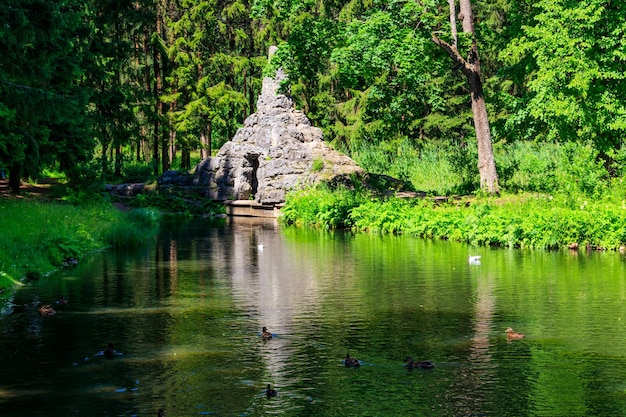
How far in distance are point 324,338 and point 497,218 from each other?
49.8 ft

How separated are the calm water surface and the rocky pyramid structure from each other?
20054 mm

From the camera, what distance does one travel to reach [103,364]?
12.9 metres

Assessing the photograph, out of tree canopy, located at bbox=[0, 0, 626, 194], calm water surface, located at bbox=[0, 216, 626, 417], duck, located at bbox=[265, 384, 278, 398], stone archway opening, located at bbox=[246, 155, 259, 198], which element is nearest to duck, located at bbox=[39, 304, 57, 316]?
calm water surface, located at bbox=[0, 216, 626, 417]

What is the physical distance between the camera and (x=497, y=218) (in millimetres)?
28344

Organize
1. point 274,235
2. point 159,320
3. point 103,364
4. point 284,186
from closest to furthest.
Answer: point 103,364, point 159,320, point 274,235, point 284,186

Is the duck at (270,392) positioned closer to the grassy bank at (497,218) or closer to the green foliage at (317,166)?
the grassy bank at (497,218)

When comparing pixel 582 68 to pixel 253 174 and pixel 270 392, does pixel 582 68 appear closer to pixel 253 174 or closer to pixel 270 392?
pixel 270 392

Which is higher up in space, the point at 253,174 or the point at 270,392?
the point at 253,174

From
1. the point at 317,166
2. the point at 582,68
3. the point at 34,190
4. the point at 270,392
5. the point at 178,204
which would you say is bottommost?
the point at 270,392

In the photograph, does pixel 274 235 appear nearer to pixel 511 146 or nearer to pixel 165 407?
pixel 511 146

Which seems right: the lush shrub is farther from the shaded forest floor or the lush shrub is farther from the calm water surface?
the calm water surface

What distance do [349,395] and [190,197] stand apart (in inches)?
1546

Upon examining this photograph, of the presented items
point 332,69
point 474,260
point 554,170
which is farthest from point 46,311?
point 332,69

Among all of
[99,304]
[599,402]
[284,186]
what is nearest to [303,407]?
[599,402]
